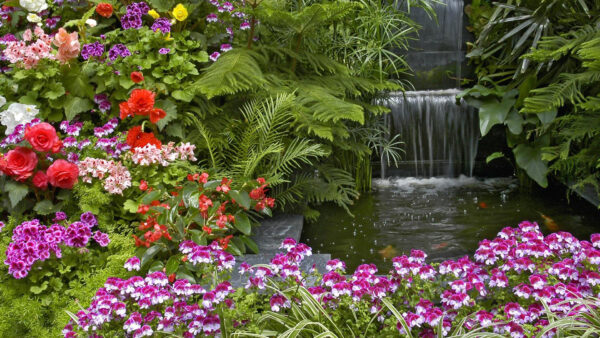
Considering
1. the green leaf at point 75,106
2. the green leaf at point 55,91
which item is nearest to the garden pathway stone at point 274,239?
the green leaf at point 75,106

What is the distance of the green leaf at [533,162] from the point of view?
404cm

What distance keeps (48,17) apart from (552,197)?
3.69 meters

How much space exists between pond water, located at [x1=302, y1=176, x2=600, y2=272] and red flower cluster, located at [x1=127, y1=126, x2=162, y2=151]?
1059mm

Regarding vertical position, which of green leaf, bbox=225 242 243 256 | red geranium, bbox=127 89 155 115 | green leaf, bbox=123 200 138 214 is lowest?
green leaf, bbox=225 242 243 256

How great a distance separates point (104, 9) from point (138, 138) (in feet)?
3.30

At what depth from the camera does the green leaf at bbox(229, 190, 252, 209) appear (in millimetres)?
2812

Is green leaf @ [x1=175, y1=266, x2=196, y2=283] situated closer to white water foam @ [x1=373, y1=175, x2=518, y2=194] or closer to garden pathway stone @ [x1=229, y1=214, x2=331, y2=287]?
garden pathway stone @ [x1=229, y1=214, x2=331, y2=287]

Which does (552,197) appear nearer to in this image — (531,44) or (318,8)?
(531,44)

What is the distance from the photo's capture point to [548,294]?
75.9 inches

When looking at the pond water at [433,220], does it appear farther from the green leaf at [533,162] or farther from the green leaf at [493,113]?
the green leaf at [493,113]

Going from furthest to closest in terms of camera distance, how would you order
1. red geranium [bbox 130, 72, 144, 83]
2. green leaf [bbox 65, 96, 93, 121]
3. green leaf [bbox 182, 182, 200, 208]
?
green leaf [bbox 65, 96, 93, 121] → red geranium [bbox 130, 72, 144, 83] → green leaf [bbox 182, 182, 200, 208]

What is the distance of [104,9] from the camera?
373cm

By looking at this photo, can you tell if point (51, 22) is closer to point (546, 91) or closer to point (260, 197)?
point (260, 197)

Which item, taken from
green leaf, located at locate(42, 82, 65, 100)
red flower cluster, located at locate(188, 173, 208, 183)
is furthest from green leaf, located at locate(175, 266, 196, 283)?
green leaf, located at locate(42, 82, 65, 100)
